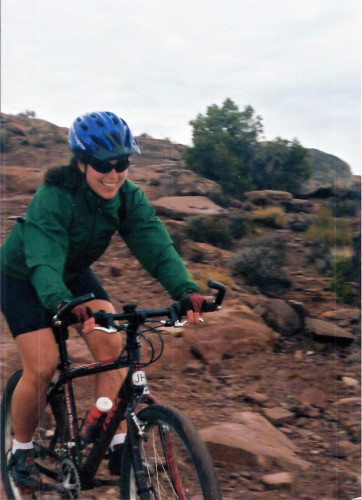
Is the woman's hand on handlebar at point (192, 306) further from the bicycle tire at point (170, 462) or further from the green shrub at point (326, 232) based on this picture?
the green shrub at point (326, 232)

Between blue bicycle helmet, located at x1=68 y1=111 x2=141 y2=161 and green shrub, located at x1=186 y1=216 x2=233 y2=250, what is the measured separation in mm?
2623

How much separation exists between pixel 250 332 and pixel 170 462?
284cm

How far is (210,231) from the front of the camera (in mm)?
6199

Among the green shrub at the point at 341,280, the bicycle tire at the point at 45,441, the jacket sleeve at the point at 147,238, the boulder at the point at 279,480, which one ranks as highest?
the jacket sleeve at the point at 147,238

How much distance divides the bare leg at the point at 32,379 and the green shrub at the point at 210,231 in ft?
8.92

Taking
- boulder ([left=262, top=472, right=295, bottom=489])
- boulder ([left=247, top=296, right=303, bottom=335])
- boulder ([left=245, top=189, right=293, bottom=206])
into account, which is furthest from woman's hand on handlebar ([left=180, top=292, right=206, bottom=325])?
boulder ([left=245, top=189, right=293, bottom=206])

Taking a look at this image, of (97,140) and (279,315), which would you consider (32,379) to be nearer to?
(97,140)

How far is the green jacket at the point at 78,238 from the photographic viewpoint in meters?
3.40

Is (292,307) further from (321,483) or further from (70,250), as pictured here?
(70,250)

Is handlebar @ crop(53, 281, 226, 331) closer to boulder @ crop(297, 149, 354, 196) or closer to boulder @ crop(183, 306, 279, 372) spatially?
boulder @ crop(183, 306, 279, 372)

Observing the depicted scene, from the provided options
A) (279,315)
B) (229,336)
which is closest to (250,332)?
(229,336)

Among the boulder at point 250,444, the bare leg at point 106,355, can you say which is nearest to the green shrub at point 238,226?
the boulder at point 250,444

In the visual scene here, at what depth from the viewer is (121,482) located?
3238 millimetres

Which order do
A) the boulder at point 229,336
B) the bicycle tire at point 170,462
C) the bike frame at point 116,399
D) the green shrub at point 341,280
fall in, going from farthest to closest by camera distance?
the green shrub at point 341,280, the boulder at point 229,336, the bike frame at point 116,399, the bicycle tire at point 170,462
